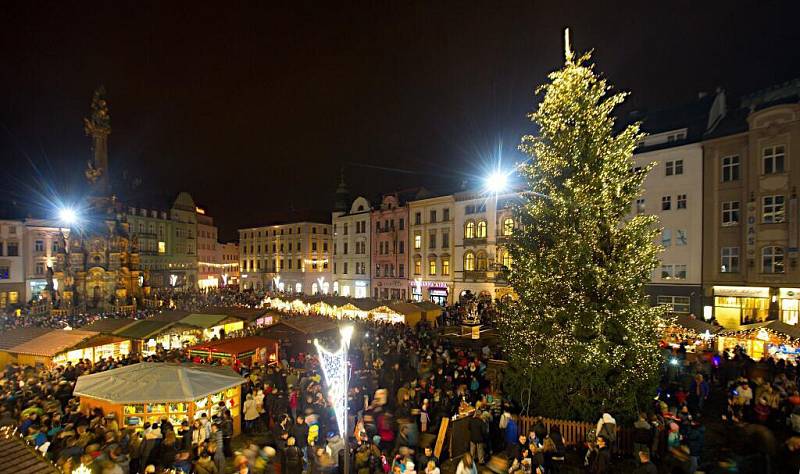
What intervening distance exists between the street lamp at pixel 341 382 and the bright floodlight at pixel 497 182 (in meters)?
25.9

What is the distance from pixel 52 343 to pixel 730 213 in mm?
34267

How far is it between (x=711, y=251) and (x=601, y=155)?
68.7 ft

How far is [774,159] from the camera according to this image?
23.7 metres

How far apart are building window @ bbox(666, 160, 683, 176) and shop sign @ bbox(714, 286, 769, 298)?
745 centimetres

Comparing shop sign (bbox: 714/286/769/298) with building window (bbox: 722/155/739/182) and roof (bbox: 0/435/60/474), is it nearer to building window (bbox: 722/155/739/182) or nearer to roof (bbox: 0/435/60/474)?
building window (bbox: 722/155/739/182)

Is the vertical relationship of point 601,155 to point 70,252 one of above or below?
above

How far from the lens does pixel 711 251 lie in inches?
1049

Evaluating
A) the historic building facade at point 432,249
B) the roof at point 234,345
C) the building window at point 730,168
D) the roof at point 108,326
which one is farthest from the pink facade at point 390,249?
the roof at point 234,345

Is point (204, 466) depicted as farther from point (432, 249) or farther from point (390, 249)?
point (390, 249)

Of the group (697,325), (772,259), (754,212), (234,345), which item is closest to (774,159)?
(754,212)

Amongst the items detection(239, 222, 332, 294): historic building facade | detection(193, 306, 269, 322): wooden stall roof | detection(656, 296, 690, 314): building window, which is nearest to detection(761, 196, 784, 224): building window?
detection(656, 296, 690, 314): building window

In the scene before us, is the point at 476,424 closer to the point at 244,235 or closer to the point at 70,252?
the point at 70,252

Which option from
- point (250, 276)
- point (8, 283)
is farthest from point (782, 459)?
point (250, 276)

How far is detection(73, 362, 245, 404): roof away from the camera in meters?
10.3
